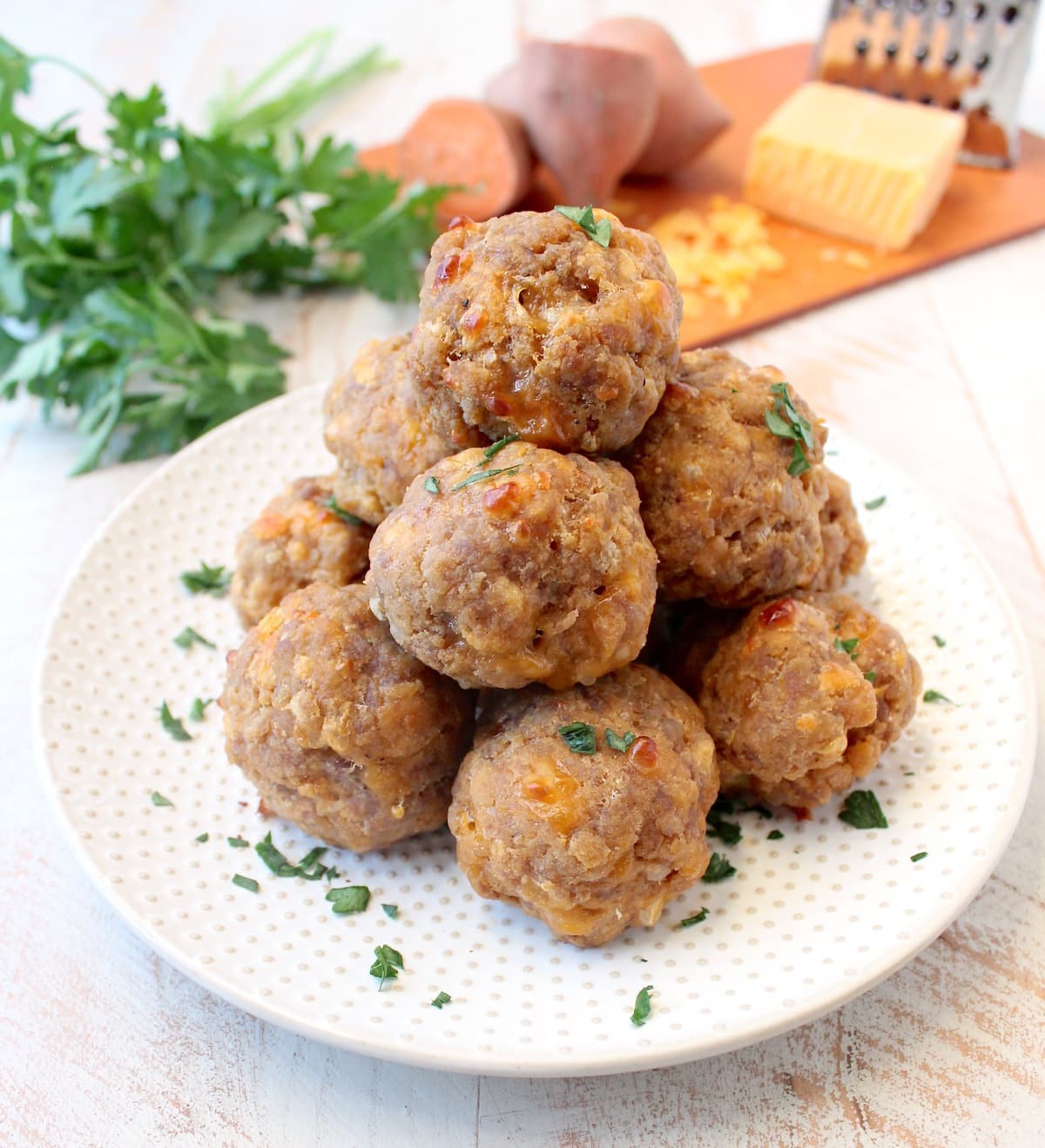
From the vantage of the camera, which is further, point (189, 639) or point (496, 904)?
point (189, 639)

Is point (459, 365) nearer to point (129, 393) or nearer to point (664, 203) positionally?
point (129, 393)

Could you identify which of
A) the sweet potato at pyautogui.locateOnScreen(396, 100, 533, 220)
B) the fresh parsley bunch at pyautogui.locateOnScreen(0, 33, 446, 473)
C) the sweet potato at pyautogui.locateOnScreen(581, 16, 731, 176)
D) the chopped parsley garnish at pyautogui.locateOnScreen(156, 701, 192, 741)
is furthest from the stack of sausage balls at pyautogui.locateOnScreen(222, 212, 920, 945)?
the sweet potato at pyautogui.locateOnScreen(581, 16, 731, 176)

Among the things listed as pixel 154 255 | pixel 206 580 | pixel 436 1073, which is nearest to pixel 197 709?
pixel 206 580

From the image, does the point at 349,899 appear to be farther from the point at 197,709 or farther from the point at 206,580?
the point at 206,580

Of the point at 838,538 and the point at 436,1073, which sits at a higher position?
the point at 838,538

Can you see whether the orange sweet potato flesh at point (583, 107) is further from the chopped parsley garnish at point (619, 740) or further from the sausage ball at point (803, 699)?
the chopped parsley garnish at point (619, 740)

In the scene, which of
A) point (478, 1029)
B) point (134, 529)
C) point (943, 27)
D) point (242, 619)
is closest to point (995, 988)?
point (478, 1029)

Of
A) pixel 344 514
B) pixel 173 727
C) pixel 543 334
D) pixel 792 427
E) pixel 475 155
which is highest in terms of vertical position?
pixel 543 334

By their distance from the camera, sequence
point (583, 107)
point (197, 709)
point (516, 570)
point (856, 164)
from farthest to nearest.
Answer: point (856, 164) → point (583, 107) → point (197, 709) → point (516, 570)
